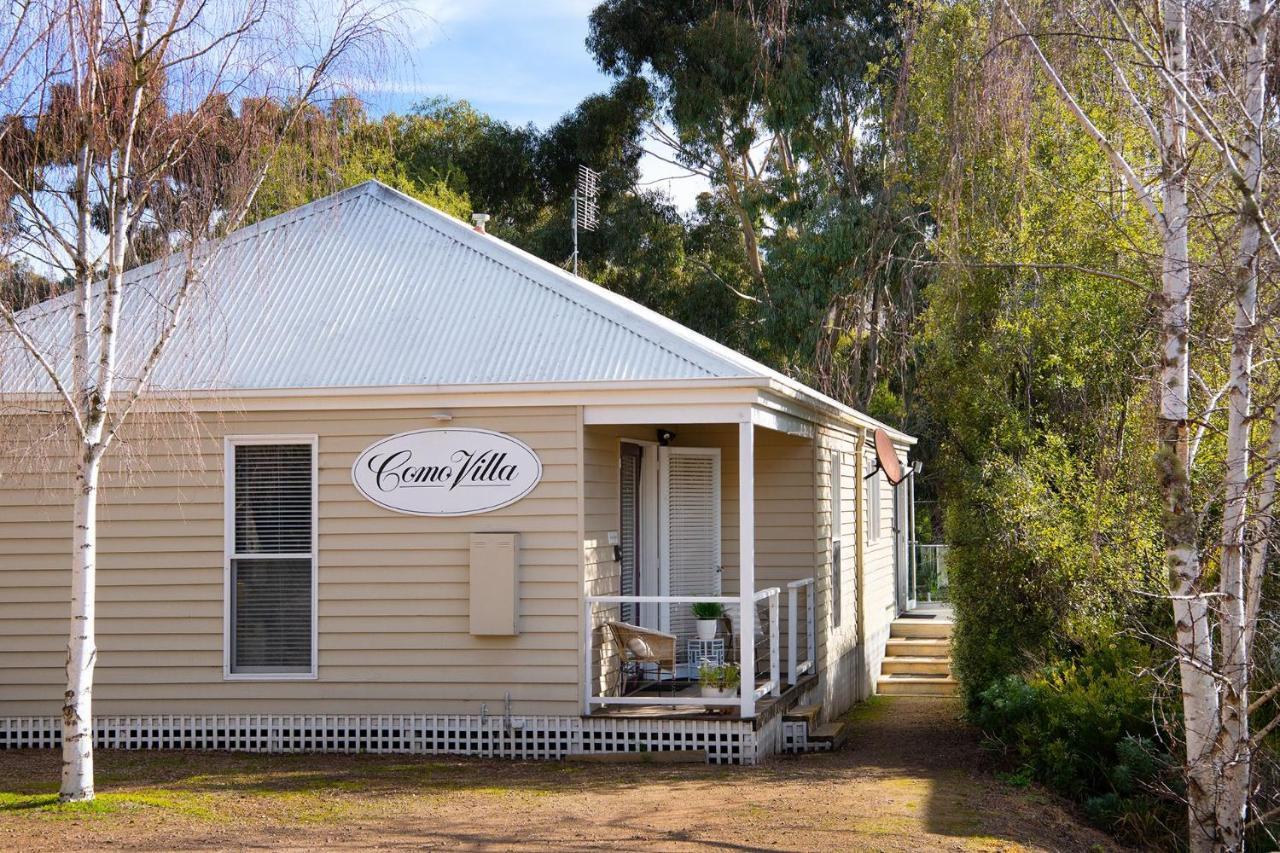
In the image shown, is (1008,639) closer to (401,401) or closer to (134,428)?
(401,401)

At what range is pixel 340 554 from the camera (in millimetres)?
10336

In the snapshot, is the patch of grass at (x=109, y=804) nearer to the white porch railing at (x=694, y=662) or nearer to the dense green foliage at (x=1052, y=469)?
the white porch railing at (x=694, y=662)

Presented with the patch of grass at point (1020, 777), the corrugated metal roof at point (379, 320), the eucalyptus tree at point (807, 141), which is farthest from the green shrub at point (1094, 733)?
the eucalyptus tree at point (807, 141)

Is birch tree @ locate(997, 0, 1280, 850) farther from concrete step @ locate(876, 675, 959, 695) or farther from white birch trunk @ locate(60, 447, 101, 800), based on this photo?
concrete step @ locate(876, 675, 959, 695)

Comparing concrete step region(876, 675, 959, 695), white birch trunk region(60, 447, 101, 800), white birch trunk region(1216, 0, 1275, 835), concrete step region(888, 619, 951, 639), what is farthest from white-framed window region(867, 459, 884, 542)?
white birch trunk region(60, 447, 101, 800)

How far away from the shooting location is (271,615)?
10.4 meters

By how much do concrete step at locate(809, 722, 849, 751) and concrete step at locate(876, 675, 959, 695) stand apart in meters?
4.60

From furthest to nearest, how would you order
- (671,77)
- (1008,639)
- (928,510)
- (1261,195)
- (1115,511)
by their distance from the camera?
(928,510) < (671,77) < (1008,639) < (1115,511) < (1261,195)

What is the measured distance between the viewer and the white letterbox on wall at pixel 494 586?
996cm

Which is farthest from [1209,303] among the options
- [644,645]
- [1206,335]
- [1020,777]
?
[644,645]

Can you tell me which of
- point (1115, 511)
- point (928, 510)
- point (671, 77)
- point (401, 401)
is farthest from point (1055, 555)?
point (928, 510)

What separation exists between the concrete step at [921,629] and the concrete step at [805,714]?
6.61 metres

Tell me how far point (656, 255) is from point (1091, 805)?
68.0 feet

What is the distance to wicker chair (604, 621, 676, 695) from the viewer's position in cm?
1049
